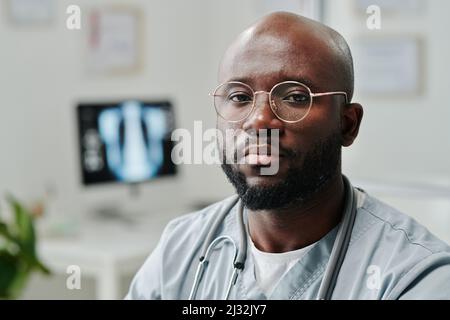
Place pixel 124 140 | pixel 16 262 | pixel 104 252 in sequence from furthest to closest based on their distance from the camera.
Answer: pixel 124 140 → pixel 104 252 → pixel 16 262

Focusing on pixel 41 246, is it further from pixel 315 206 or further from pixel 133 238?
pixel 315 206

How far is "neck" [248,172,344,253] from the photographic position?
0.88 meters

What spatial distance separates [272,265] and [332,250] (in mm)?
84

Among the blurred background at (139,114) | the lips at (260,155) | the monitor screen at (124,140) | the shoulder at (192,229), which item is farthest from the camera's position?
the monitor screen at (124,140)

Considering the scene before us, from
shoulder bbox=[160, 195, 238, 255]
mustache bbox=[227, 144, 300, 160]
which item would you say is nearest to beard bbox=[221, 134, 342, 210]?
mustache bbox=[227, 144, 300, 160]

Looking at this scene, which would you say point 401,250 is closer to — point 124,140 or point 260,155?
point 260,155

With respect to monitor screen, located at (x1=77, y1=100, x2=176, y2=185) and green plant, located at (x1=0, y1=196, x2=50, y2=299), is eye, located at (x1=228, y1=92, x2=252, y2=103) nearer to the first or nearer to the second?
green plant, located at (x1=0, y1=196, x2=50, y2=299)

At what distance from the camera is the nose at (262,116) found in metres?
0.80

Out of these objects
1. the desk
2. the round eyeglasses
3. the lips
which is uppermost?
the round eyeglasses

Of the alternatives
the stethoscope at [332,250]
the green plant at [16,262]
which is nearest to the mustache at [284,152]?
the stethoscope at [332,250]

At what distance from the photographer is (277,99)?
799 mm

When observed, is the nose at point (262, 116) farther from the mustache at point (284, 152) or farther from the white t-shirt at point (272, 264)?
the white t-shirt at point (272, 264)

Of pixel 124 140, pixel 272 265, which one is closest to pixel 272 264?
pixel 272 265
